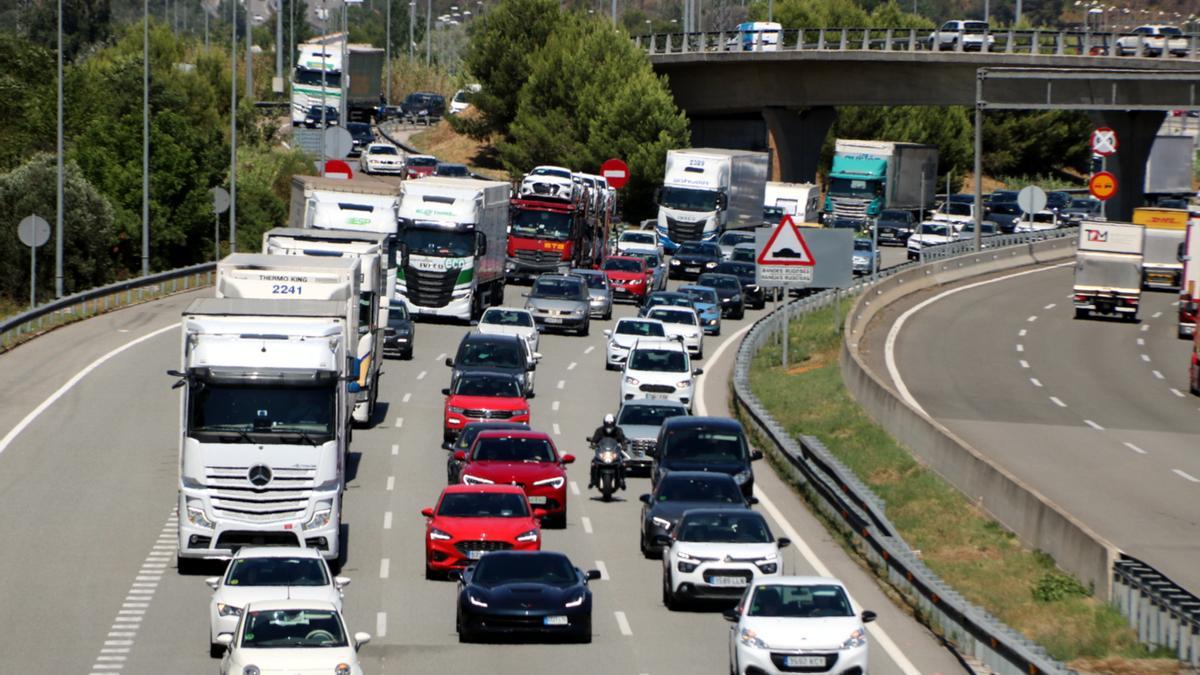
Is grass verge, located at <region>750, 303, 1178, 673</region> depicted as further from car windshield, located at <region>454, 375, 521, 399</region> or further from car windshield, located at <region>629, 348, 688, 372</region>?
car windshield, located at <region>454, 375, 521, 399</region>

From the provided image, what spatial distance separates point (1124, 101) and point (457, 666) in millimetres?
66312

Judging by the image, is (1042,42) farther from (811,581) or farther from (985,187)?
(811,581)

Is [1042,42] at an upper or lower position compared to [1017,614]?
upper

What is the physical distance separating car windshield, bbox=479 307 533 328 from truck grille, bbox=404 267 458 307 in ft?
16.9

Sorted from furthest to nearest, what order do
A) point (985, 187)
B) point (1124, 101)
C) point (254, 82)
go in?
point (254, 82)
point (985, 187)
point (1124, 101)

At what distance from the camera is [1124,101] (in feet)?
271

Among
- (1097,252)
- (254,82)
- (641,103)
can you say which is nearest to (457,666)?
(1097,252)

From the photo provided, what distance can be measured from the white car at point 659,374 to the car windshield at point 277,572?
19707mm

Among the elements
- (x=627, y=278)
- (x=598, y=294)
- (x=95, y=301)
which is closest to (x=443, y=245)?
(x=598, y=294)

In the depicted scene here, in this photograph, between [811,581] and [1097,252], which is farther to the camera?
[1097,252]

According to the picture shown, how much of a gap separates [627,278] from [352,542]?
34.4 meters

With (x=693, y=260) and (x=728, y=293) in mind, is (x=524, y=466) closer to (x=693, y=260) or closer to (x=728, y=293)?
(x=728, y=293)

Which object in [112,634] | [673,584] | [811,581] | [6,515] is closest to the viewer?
[811,581]

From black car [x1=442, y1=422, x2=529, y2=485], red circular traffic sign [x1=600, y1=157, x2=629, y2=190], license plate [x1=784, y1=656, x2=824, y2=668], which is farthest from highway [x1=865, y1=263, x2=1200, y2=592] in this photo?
red circular traffic sign [x1=600, y1=157, x2=629, y2=190]
